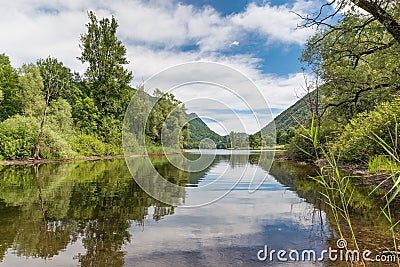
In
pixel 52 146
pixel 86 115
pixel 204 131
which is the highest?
pixel 86 115

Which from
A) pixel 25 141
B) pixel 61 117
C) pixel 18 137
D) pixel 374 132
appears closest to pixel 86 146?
pixel 61 117

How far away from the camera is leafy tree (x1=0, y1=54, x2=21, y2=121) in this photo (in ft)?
123

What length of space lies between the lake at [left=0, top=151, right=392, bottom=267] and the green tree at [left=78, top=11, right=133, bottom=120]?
115 feet

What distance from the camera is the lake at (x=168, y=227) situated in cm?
482

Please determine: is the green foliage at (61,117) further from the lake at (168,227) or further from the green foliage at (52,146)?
the lake at (168,227)

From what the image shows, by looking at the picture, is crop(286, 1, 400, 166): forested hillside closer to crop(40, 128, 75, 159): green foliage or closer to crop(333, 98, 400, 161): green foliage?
crop(333, 98, 400, 161): green foliage

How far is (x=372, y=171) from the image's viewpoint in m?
13.0

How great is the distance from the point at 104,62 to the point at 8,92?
12.5 meters

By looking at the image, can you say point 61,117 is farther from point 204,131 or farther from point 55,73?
point 204,131

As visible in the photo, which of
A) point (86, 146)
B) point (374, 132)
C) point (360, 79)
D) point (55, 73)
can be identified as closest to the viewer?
point (374, 132)

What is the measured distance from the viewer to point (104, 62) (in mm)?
44062

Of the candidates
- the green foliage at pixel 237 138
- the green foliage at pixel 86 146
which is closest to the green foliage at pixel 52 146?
the green foliage at pixel 86 146

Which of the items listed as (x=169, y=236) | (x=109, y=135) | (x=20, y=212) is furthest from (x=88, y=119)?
(x=169, y=236)

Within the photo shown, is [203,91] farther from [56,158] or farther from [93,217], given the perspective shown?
[56,158]
